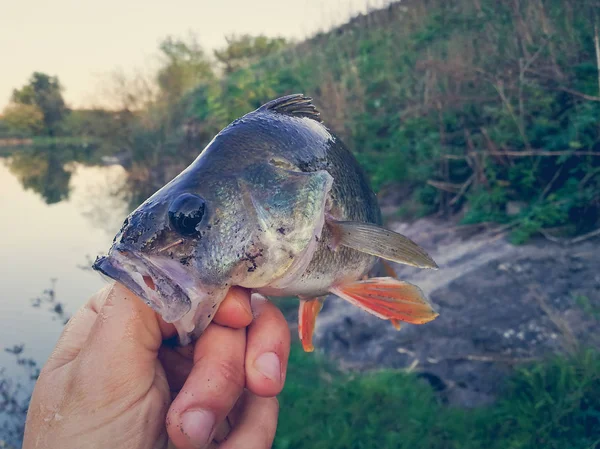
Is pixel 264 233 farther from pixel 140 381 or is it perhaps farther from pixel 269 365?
pixel 140 381

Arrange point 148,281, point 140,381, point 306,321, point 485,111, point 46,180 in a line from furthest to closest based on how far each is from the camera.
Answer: point 46,180, point 485,111, point 306,321, point 140,381, point 148,281

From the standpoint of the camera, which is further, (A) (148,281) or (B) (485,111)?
(B) (485,111)

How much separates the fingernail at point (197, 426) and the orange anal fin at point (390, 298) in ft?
2.09

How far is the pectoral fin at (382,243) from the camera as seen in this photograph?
1603mm

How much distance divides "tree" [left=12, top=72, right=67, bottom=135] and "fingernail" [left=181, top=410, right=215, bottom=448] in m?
62.6

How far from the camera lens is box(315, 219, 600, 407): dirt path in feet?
13.1

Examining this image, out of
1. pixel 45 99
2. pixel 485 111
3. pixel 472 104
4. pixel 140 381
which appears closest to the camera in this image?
pixel 140 381

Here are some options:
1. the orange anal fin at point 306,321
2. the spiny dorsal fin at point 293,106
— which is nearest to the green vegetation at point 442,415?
the orange anal fin at point 306,321

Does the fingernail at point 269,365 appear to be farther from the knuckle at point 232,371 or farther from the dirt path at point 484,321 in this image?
the dirt path at point 484,321

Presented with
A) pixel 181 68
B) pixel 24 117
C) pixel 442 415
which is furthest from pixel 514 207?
pixel 24 117

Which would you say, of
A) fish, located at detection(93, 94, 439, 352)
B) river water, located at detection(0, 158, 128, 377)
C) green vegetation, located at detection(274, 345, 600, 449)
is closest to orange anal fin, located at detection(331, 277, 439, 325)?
fish, located at detection(93, 94, 439, 352)

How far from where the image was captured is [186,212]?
142 centimetres

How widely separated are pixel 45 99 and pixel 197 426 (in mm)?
65485

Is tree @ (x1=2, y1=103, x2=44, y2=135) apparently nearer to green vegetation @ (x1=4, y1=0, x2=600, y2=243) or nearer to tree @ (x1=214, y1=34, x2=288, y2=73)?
tree @ (x1=214, y1=34, x2=288, y2=73)
